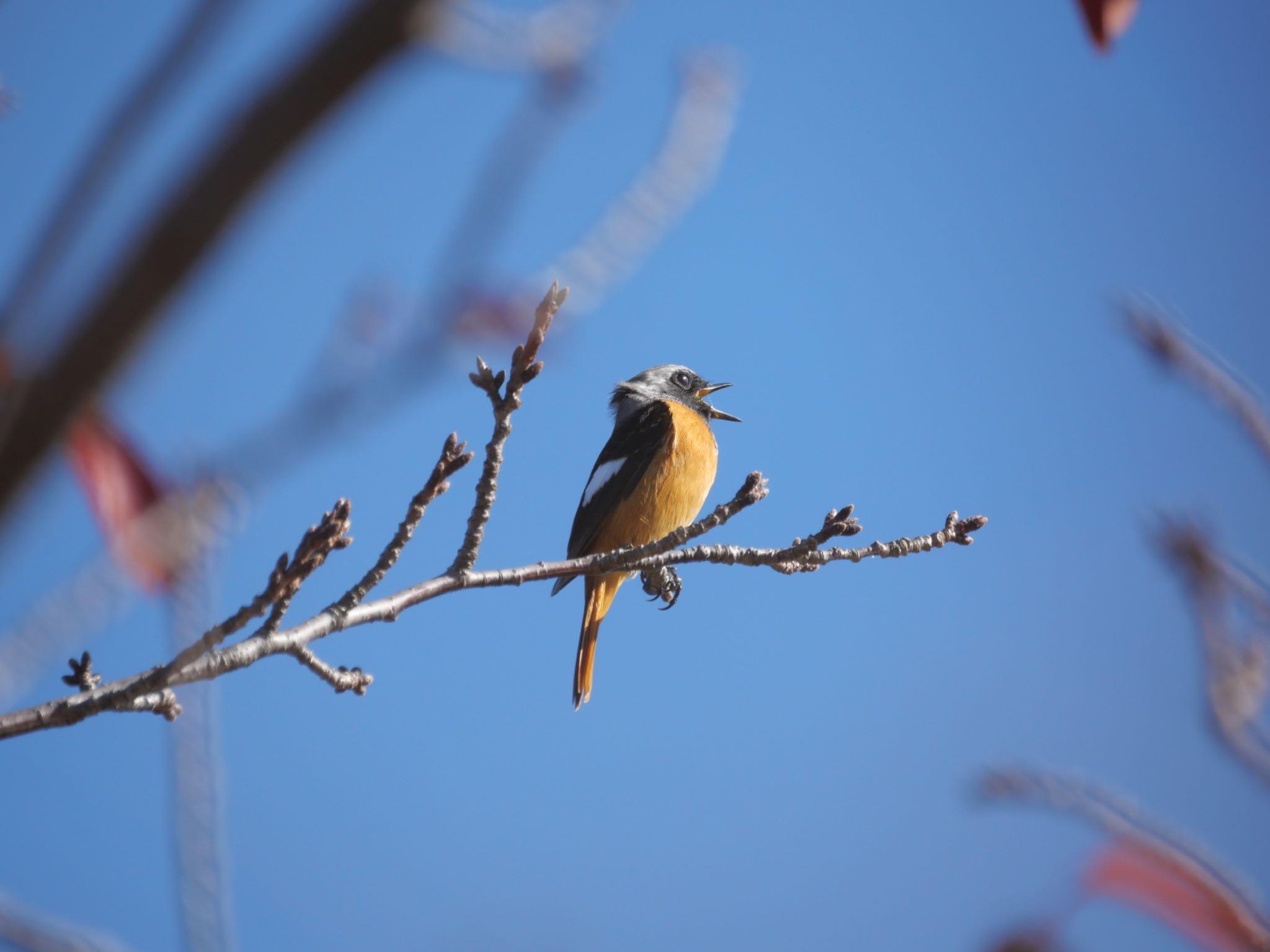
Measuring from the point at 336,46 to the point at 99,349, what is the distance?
0.23m

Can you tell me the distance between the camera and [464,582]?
2658mm

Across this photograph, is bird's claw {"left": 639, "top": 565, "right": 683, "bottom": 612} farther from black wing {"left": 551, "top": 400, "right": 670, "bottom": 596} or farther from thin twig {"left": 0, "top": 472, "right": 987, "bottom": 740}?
thin twig {"left": 0, "top": 472, "right": 987, "bottom": 740}

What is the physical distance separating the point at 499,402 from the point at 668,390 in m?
4.92

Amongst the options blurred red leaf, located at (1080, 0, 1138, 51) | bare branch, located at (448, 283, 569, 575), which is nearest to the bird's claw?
bare branch, located at (448, 283, 569, 575)

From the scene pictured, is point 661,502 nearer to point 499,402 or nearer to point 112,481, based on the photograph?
point 499,402

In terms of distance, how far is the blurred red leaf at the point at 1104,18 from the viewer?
117cm

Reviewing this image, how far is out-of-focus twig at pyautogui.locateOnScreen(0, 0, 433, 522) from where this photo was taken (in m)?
0.64

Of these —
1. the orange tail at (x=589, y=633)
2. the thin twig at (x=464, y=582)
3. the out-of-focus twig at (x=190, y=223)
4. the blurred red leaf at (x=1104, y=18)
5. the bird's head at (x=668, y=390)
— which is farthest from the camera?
the bird's head at (x=668, y=390)

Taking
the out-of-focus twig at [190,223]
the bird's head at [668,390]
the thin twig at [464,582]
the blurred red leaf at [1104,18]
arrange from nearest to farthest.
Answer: the out-of-focus twig at [190,223] → the blurred red leaf at [1104,18] → the thin twig at [464,582] → the bird's head at [668,390]

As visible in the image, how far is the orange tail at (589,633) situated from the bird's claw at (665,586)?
0.24 meters

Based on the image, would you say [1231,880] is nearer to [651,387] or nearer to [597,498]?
[597,498]

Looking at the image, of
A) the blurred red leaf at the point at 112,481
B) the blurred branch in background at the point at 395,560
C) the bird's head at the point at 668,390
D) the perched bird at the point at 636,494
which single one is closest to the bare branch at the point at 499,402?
the blurred branch in background at the point at 395,560

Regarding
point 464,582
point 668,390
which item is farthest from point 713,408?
point 464,582

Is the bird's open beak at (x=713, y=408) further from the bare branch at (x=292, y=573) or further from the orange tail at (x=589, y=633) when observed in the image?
the bare branch at (x=292, y=573)
